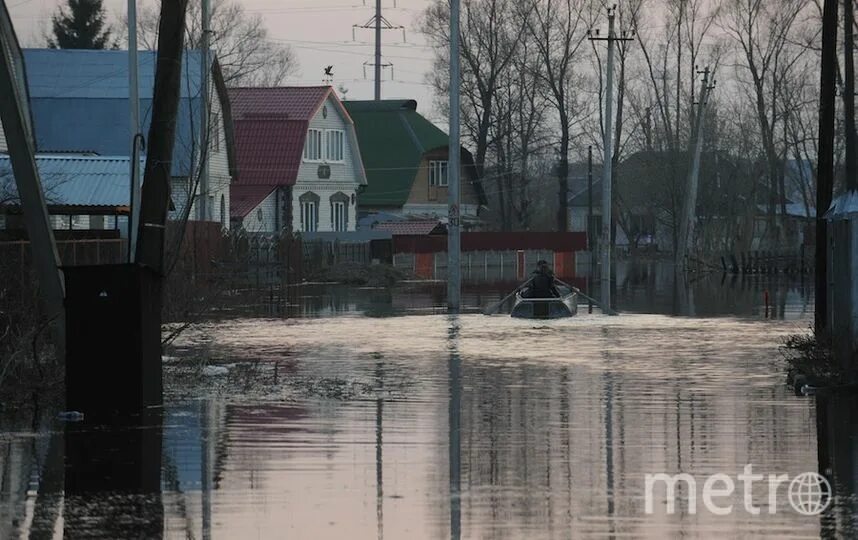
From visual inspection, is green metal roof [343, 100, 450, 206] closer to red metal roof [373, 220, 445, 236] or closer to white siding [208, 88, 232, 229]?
red metal roof [373, 220, 445, 236]

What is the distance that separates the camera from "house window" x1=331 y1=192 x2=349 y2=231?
86.5 m

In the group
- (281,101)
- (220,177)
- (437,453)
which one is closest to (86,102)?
(220,177)

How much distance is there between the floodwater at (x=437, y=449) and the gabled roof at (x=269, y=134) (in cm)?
5238

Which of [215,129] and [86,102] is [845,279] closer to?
[215,129]

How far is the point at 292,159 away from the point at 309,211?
4088mm

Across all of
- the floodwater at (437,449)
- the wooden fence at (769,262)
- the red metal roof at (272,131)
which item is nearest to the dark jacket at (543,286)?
the floodwater at (437,449)

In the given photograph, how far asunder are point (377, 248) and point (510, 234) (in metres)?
10.5

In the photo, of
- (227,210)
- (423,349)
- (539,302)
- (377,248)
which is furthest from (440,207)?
(423,349)

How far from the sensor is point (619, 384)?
72.2ft

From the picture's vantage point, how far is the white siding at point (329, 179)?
83.6 metres

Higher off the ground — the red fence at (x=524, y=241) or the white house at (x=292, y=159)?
the white house at (x=292, y=159)

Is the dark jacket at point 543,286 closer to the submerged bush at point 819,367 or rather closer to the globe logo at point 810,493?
the submerged bush at point 819,367

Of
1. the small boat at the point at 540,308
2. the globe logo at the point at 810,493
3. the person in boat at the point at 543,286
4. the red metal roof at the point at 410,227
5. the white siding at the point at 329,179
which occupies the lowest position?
the globe logo at the point at 810,493

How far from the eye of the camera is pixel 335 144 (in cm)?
8612
